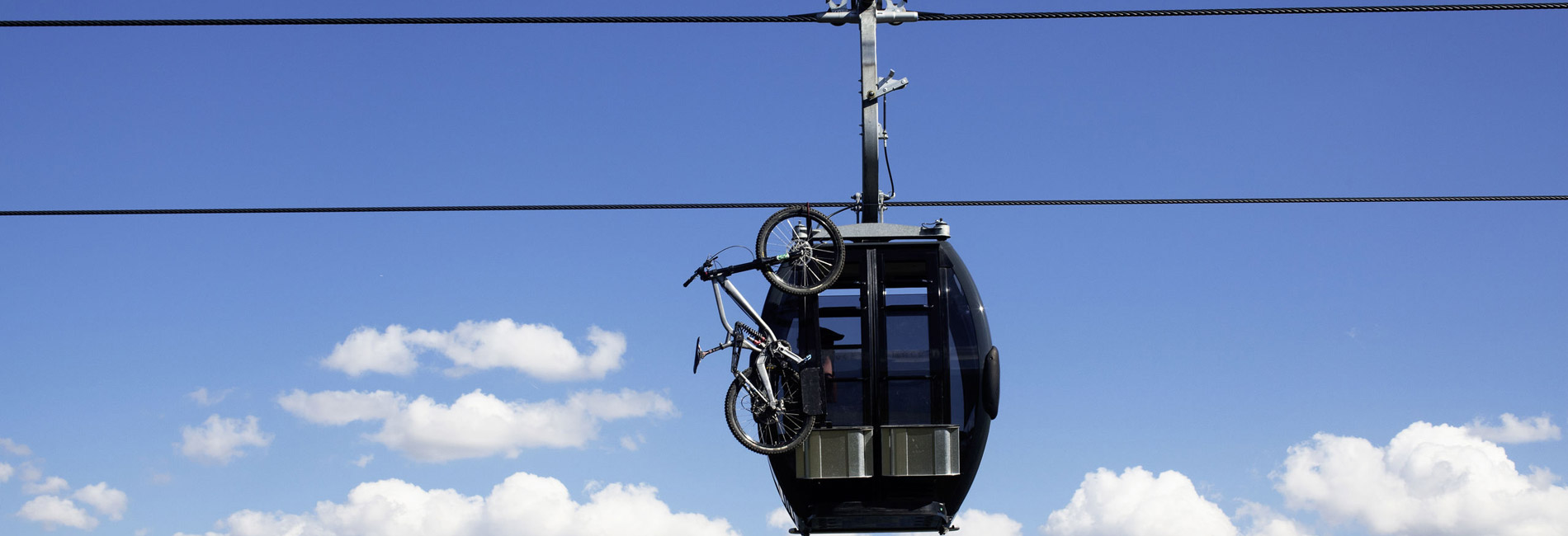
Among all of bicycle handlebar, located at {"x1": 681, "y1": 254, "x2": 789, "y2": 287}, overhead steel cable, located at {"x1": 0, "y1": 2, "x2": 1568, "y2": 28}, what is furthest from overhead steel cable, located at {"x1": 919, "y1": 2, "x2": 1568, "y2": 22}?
bicycle handlebar, located at {"x1": 681, "y1": 254, "x2": 789, "y2": 287}

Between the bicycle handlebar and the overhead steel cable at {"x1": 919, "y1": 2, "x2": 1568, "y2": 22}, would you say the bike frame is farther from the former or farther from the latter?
the overhead steel cable at {"x1": 919, "y1": 2, "x2": 1568, "y2": 22}

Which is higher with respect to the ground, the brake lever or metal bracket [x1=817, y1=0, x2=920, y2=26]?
metal bracket [x1=817, y1=0, x2=920, y2=26]

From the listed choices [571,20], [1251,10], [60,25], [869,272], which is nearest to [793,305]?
[869,272]

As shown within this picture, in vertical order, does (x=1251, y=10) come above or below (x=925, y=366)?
above

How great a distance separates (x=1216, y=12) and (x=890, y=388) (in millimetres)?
3216

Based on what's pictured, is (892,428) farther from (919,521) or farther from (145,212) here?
(145,212)

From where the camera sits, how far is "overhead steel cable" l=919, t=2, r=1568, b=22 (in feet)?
30.6

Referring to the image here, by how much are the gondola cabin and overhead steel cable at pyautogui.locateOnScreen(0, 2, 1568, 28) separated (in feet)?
4.87

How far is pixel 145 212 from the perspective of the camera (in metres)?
9.88

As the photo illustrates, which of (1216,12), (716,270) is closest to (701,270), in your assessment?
(716,270)

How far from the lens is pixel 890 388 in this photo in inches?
382

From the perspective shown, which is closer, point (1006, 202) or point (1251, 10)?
point (1251, 10)

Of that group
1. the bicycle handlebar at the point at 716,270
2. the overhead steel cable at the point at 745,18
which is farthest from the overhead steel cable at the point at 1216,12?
the bicycle handlebar at the point at 716,270

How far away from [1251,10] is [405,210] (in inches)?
226
